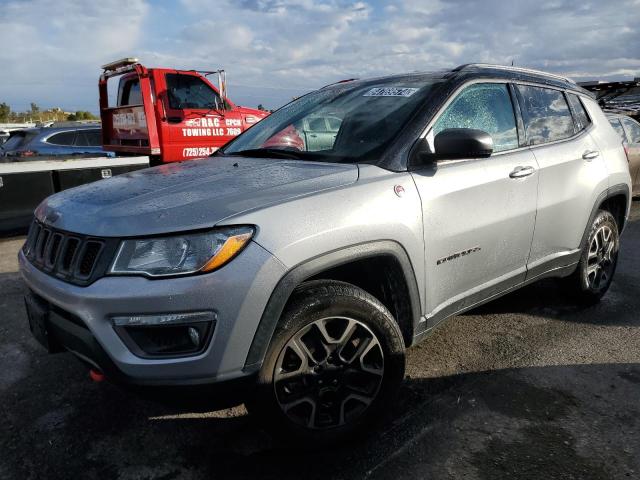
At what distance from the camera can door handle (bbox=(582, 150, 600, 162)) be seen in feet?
11.9

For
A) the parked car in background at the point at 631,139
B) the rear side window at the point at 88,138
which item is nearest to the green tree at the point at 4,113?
the rear side window at the point at 88,138

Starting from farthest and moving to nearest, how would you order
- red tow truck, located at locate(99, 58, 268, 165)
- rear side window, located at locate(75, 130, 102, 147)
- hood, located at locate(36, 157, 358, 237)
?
rear side window, located at locate(75, 130, 102, 147) < red tow truck, located at locate(99, 58, 268, 165) < hood, located at locate(36, 157, 358, 237)

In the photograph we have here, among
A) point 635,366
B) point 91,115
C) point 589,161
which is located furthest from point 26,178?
point 91,115

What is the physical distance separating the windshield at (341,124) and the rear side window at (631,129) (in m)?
6.41

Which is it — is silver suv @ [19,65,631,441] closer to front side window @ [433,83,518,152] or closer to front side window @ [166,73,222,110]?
front side window @ [433,83,518,152]

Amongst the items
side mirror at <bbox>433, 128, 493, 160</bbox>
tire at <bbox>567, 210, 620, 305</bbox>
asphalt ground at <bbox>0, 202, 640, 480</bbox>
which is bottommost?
asphalt ground at <bbox>0, 202, 640, 480</bbox>

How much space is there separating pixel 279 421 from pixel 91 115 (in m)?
37.9

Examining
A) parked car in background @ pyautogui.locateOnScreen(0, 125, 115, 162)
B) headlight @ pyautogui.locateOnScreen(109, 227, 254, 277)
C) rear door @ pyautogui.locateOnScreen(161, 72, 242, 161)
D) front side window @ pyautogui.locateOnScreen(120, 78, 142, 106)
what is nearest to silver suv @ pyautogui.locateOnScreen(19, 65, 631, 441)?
headlight @ pyautogui.locateOnScreen(109, 227, 254, 277)

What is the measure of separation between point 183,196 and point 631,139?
26.6 ft

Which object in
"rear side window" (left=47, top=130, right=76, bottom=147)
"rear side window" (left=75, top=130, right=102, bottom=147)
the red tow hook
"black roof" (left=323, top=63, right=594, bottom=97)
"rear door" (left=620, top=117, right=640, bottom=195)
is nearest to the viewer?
the red tow hook

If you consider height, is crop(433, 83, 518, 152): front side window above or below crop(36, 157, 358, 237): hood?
above

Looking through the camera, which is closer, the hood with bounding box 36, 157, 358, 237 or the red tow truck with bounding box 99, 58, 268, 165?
the hood with bounding box 36, 157, 358, 237

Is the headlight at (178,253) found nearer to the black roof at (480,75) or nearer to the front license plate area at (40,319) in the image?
the front license plate area at (40,319)

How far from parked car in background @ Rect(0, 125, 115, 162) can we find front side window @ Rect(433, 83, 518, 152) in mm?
7541
